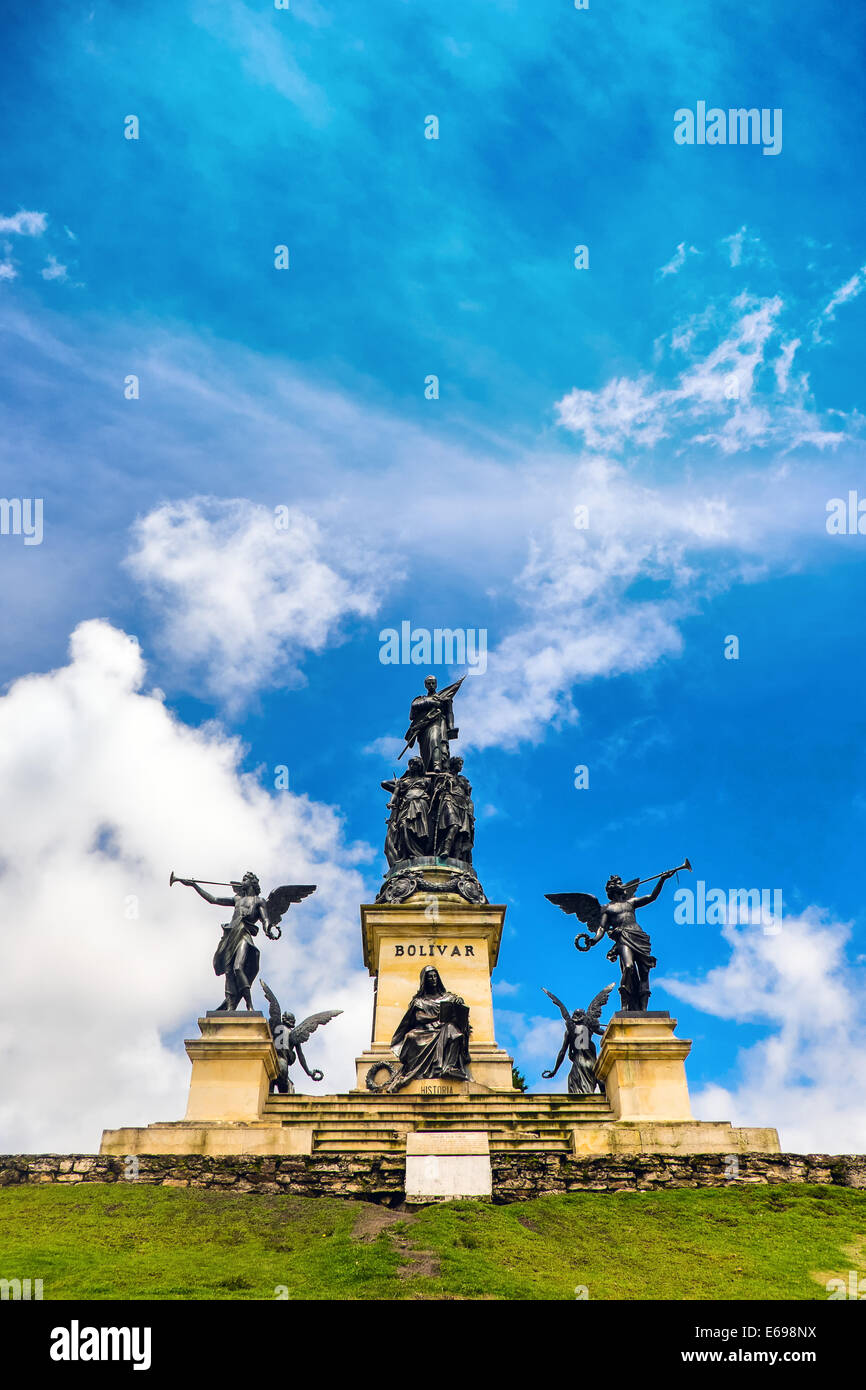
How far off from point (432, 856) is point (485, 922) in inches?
103

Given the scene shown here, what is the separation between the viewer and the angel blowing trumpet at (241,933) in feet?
65.0

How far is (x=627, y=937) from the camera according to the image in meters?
20.1

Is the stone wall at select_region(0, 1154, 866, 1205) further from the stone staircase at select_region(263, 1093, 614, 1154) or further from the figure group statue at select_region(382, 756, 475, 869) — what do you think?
the figure group statue at select_region(382, 756, 475, 869)

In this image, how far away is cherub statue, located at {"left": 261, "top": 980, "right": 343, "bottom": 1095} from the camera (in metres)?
20.9

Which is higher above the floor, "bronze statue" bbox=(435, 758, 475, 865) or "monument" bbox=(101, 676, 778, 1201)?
"bronze statue" bbox=(435, 758, 475, 865)

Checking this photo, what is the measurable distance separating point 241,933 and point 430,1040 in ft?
14.2

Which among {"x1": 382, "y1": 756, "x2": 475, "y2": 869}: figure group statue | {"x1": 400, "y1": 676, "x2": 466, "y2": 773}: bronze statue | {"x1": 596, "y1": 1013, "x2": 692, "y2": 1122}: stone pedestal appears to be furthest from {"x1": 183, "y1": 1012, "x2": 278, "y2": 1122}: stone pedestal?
{"x1": 400, "y1": 676, "x2": 466, "y2": 773}: bronze statue

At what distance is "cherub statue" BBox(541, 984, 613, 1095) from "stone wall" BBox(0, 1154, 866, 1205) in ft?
17.4

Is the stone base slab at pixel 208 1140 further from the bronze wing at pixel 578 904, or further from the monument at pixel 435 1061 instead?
the bronze wing at pixel 578 904

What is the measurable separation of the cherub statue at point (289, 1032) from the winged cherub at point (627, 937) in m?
5.98

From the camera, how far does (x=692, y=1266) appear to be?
11.6 meters

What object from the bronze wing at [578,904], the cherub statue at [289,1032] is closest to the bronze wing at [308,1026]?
the cherub statue at [289,1032]
